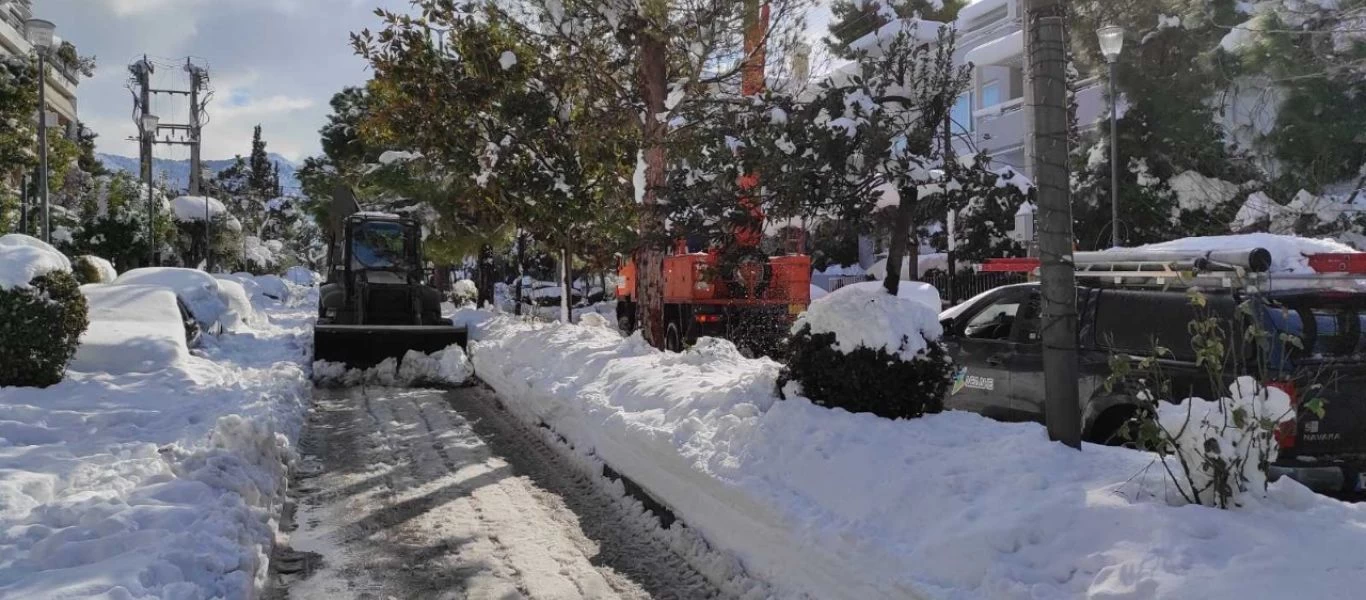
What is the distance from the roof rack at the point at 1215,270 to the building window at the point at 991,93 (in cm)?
2926

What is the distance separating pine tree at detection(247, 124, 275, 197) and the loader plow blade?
298ft

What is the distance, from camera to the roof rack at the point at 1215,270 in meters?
5.81

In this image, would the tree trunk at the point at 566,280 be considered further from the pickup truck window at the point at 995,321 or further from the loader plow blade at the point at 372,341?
the pickup truck window at the point at 995,321

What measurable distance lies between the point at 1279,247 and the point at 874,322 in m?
3.11

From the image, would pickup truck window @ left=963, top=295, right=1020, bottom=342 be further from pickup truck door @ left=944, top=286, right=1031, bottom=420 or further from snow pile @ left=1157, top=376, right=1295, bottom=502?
snow pile @ left=1157, top=376, right=1295, bottom=502

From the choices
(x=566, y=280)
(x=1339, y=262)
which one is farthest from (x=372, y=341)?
(x=1339, y=262)

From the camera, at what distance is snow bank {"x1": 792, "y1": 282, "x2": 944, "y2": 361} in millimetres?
6730

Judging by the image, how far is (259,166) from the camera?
329 ft

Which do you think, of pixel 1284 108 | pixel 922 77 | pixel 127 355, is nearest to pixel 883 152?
pixel 922 77

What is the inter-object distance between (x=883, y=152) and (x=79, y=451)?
21.5ft

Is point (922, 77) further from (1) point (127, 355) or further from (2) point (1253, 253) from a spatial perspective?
(1) point (127, 355)

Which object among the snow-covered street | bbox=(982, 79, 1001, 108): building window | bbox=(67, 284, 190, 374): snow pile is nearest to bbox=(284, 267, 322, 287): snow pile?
bbox=(982, 79, 1001, 108): building window

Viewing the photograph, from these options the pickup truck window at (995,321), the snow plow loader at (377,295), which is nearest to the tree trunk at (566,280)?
the snow plow loader at (377,295)

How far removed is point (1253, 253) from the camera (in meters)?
6.23
